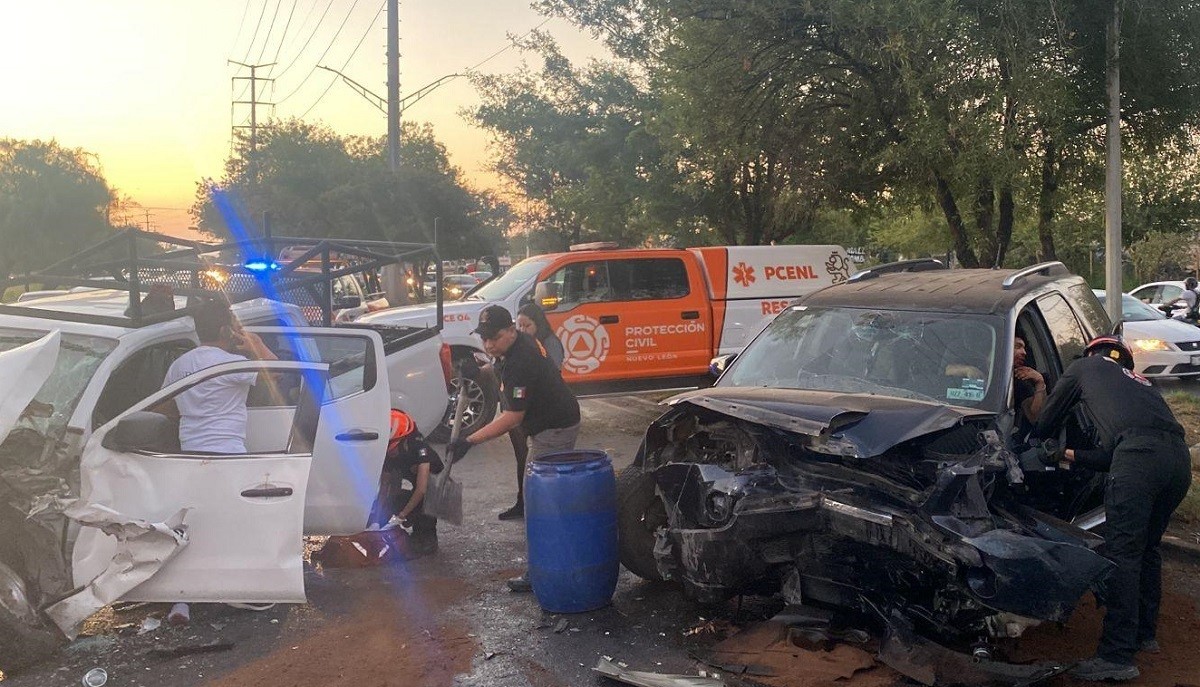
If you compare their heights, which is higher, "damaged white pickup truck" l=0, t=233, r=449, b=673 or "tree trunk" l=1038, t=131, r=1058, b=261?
"tree trunk" l=1038, t=131, r=1058, b=261

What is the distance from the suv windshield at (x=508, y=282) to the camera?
11820mm

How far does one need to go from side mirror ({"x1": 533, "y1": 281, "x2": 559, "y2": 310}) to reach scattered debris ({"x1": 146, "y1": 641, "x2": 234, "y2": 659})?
703 cm

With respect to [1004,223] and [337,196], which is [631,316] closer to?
[1004,223]

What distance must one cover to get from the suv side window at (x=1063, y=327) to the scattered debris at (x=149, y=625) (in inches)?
211

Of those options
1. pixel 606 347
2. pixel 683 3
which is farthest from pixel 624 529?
pixel 683 3

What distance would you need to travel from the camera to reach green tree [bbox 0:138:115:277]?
148 feet

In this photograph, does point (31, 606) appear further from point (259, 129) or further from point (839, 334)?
point (259, 129)

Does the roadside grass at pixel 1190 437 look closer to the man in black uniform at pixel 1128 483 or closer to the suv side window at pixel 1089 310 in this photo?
the suv side window at pixel 1089 310

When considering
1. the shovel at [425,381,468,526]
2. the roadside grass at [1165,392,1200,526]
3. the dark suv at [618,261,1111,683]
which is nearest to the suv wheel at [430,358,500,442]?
the shovel at [425,381,468,526]

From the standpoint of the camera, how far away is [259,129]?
137 feet

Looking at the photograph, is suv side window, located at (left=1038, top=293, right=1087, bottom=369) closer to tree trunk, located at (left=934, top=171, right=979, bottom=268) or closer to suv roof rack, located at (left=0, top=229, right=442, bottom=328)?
suv roof rack, located at (left=0, top=229, right=442, bottom=328)

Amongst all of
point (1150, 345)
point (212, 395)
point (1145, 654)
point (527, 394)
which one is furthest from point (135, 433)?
point (1150, 345)

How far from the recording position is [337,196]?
29.7 meters

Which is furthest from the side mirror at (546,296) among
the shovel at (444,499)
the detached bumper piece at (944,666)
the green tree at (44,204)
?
the green tree at (44,204)
